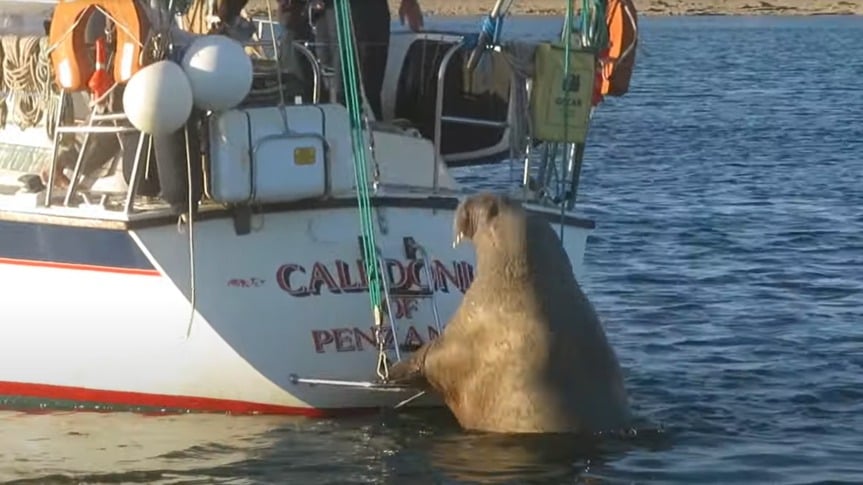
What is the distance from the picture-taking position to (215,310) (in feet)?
37.2

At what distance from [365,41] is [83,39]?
2.13 meters

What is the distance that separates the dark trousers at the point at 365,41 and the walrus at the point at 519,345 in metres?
1.60

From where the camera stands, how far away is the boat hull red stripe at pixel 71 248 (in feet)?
36.8

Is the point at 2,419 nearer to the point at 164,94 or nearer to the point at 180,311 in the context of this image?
the point at 180,311

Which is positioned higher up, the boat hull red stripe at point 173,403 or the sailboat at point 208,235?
the sailboat at point 208,235

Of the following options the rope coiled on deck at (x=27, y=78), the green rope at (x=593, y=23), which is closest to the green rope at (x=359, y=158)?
the green rope at (x=593, y=23)

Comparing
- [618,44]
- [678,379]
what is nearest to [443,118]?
[618,44]

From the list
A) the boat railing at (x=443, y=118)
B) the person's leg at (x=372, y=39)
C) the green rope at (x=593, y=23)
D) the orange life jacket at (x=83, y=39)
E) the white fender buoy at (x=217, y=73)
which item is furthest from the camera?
the person's leg at (x=372, y=39)

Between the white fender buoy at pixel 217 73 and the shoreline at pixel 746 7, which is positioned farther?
the shoreline at pixel 746 7

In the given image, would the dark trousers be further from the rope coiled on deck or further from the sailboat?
the rope coiled on deck

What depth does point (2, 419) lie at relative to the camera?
12195mm

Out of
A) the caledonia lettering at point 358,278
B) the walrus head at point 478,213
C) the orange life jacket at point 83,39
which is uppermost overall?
the orange life jacket at point 83,39

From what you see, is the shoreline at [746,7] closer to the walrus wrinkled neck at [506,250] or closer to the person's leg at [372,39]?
the person's leg at [372,39]

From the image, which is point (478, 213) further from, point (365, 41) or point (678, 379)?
point (678, 379)
